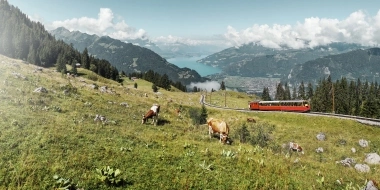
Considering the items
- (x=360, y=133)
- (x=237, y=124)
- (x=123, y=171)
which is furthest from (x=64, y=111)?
(x=360, y=133)

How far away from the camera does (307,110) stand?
254 ft

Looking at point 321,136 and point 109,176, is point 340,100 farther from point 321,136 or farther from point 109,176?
point 109,176

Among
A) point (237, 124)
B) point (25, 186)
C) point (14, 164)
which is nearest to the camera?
point (25, 186)

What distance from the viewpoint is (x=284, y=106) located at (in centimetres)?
8062

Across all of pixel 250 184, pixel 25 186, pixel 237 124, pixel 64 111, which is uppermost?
pixel 64 111

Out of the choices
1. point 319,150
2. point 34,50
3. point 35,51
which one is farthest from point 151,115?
point 35,51

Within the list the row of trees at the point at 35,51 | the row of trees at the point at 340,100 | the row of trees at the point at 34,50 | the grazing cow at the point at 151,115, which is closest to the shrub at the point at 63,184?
the grazing cow at the point at 151,115

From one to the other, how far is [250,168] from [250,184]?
67.7 inches

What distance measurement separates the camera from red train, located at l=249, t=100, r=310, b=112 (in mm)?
78312

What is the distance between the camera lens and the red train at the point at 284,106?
257 ft

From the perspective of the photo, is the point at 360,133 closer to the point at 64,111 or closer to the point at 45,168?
the point at 64,111

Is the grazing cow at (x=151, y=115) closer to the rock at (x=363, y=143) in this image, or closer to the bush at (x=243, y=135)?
the bush at (x=243, y=135)

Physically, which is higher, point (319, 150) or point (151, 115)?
point (151, 115)

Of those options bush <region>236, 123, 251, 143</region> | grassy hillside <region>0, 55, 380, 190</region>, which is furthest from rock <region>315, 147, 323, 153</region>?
grassy hillside <region>0, 55, 380, 190</region>
